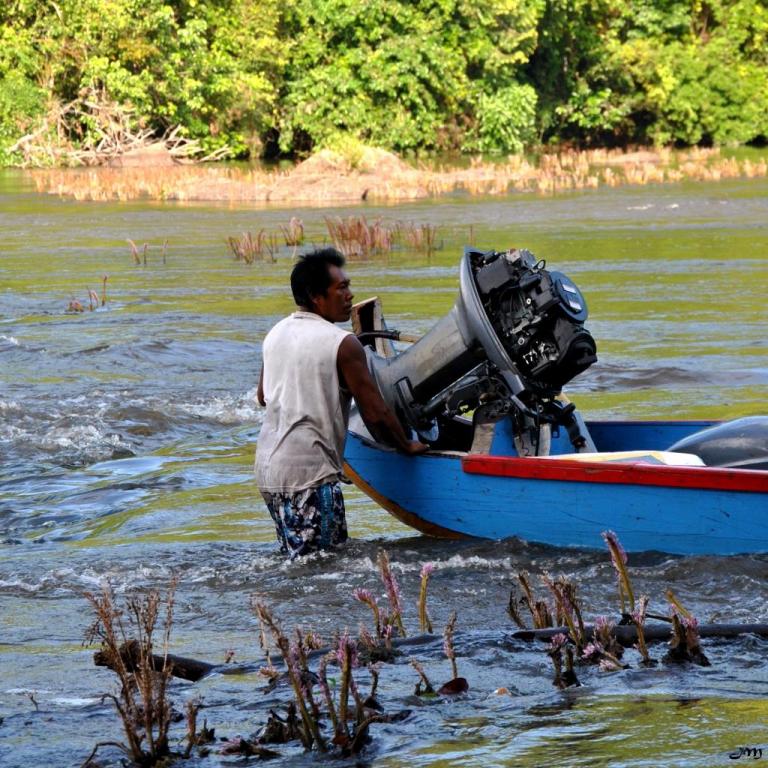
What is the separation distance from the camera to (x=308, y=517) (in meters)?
6.85

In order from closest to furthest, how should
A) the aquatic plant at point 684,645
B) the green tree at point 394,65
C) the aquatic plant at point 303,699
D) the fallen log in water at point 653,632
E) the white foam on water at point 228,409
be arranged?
the aquatic plant at point 303,699
the aquatic plant at point 684,645
the fallen log in water at point 653,632
the white foam on water at point 228,409
the green tree at point 394,65

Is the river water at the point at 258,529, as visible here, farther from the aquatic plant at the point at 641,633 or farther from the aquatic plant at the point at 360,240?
the aquatic plant at the point at 360,240

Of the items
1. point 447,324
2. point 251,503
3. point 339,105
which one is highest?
point 339,105

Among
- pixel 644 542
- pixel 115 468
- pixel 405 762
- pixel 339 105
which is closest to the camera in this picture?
pixel 405 762

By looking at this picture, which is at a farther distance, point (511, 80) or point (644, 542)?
point (511, 80)

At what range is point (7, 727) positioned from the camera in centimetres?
487

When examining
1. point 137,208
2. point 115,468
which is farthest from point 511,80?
point 115,468

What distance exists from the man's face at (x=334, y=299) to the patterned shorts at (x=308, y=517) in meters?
0.75

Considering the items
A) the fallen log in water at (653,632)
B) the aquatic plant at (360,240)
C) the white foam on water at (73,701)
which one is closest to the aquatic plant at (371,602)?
the fallen log in water at (653,632)

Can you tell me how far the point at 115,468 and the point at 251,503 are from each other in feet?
4.78

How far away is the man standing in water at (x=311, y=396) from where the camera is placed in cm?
673

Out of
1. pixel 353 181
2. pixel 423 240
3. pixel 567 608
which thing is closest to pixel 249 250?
pixel 423 240

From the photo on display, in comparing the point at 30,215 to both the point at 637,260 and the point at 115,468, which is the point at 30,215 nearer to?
the point at 637,260

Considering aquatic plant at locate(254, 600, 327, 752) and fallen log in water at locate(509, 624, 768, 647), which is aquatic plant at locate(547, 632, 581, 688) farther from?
aquatic plant at locate(254, 600, 327, 752)
